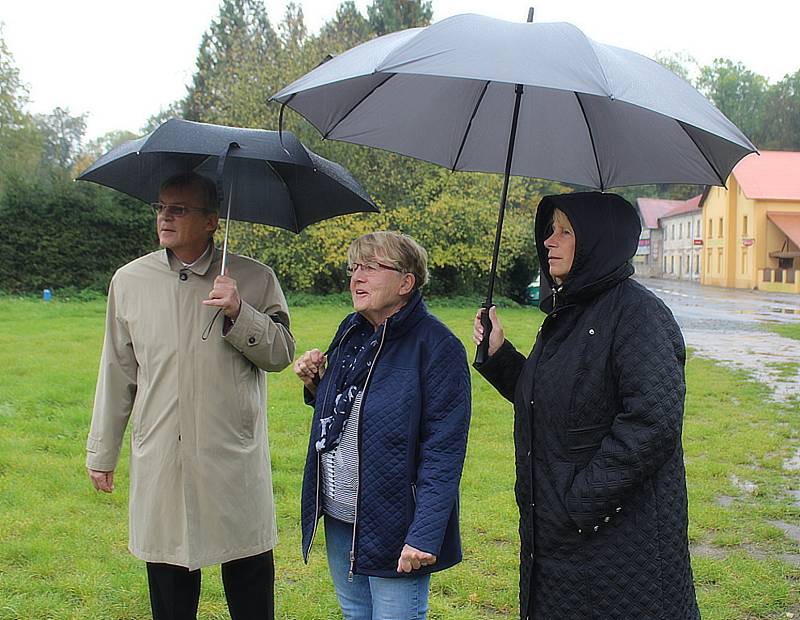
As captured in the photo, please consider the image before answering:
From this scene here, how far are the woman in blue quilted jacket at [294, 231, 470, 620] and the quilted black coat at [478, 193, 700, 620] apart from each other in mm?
297

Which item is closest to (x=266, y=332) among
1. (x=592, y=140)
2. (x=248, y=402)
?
(x=248, y=402)

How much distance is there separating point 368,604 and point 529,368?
109cm

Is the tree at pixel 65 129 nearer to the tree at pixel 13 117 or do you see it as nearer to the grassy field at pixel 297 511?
the tree at pixel 13 117

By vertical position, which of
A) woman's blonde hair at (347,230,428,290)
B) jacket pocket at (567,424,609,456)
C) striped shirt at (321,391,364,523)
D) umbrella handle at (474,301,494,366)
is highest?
woman's blonde hair at (347,230,428,290)

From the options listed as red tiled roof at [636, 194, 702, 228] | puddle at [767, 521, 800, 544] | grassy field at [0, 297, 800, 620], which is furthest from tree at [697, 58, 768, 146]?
puddle at [767, 521, 800, 544]

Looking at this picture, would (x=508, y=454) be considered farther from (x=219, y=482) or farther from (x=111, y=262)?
(x=111, y=262)

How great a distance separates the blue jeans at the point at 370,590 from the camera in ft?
9.71

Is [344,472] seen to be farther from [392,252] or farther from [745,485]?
[745,485]

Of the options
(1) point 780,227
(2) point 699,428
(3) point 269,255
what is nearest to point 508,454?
(2) point 699,428

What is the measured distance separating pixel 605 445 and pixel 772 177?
50833mm

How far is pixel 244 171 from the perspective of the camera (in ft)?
12.1

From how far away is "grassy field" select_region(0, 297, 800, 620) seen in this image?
4539mm

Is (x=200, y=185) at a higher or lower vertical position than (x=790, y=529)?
higher

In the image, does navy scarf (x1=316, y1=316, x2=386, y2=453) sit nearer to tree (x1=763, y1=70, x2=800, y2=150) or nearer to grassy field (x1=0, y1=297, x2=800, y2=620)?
grassy field (x1=0, y1=297, x2=800, y2=620)
